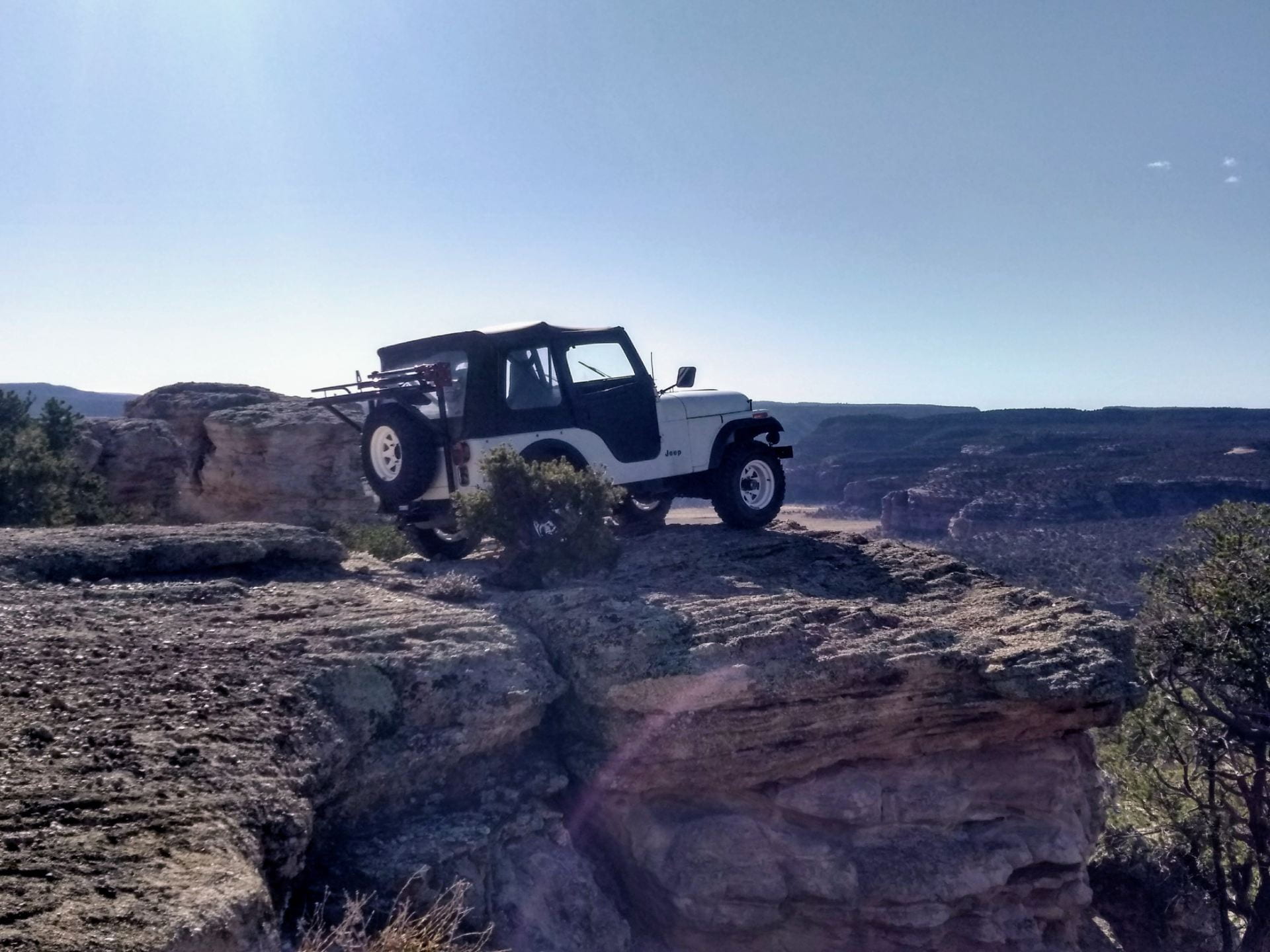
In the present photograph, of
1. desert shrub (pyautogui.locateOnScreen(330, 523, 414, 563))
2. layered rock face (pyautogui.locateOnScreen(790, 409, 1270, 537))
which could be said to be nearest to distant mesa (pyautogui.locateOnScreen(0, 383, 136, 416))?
layered rock face (pyautogui.locateOnScreen(790, 409, 1270, 537))

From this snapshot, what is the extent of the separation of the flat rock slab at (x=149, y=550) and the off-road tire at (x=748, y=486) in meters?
4.07

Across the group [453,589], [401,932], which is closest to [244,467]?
[453,589]

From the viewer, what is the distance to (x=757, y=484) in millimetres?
10594

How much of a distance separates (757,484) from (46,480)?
8183 mm

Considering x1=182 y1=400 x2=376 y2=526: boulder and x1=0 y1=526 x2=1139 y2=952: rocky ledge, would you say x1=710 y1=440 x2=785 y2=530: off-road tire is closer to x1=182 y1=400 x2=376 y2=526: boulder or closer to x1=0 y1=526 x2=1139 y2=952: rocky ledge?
x1=0 y1=526 x2=1139 y2=952: rocky ledge

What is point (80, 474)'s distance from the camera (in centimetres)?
1266

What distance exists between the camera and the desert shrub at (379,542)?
10188 mm

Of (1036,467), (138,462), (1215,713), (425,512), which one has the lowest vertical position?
(1215,713)

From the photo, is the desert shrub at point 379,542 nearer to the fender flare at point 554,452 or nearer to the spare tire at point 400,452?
the spare tire at point 400,452

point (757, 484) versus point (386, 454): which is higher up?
point (386, 454)

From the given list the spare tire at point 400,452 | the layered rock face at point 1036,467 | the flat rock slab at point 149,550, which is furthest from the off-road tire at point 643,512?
the layered rock face at point 1036,467

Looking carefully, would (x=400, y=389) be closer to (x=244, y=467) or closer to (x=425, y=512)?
(x=425, y=512)

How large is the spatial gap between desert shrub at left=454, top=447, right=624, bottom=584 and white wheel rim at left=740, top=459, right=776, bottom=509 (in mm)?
2366

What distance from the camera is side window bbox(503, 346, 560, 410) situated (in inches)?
354
